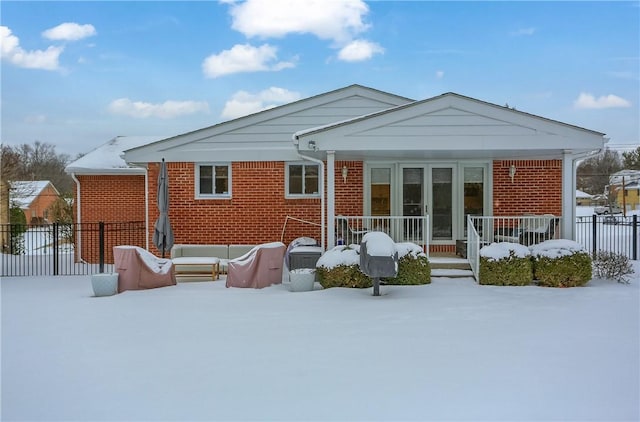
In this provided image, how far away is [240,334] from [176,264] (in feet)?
16.9

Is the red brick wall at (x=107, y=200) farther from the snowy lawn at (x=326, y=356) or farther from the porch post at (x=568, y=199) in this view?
the porch post at (x=568, y=199)

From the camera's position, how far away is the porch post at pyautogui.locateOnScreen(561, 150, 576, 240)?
1090 centimetres

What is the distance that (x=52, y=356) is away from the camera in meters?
6.02

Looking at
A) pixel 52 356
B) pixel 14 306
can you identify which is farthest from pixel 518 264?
pixel 14 306

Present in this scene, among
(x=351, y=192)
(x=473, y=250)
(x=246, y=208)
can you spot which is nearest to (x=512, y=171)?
(x=473, y=250)

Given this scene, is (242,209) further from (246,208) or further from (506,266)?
(506,266)

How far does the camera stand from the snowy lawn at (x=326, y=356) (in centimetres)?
454

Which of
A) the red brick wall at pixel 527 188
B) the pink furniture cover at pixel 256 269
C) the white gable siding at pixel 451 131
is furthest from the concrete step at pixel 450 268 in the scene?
the pink furniture cover at pixel 256 269

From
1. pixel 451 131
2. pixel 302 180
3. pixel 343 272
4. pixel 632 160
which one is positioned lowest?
pixel 343 272

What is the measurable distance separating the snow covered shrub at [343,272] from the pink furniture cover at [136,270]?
3422 mm

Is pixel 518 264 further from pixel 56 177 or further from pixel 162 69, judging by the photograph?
pixel 56 177

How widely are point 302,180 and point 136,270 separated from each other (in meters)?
5.07

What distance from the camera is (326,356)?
5.97 metres

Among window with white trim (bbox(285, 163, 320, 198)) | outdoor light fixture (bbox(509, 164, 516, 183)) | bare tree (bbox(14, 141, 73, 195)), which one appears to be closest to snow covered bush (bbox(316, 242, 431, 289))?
window with white trim (bbox(285, 163, 320, 198))
